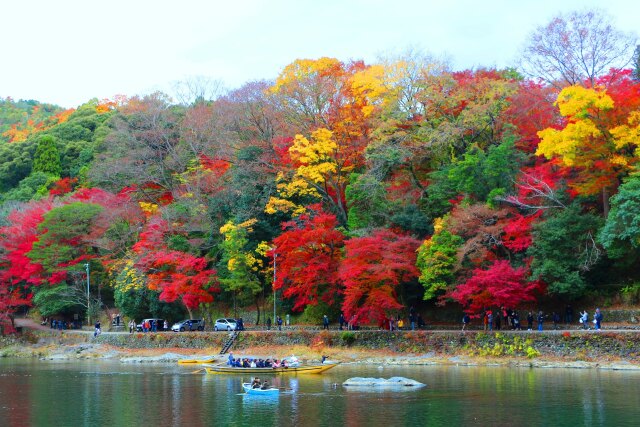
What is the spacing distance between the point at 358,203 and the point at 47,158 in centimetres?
5725

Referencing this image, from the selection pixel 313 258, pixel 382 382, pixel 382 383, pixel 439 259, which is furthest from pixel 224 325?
pixel 382 383

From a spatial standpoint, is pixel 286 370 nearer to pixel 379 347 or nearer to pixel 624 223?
pixel 379 347

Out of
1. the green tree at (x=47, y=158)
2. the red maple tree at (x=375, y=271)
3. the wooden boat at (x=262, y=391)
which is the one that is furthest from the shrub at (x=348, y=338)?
the green tree at (x=47, y=158)

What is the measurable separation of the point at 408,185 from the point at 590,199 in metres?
13.1

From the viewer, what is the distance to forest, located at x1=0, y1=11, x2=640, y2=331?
45.2 meters

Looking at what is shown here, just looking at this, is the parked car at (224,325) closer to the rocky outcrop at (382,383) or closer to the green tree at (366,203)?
the green tree at (366,203)

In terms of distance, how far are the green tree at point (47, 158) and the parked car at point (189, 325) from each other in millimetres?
44518

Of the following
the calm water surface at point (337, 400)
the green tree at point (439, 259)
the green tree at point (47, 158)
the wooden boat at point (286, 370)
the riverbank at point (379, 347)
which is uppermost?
the green tree at point (47, 158)

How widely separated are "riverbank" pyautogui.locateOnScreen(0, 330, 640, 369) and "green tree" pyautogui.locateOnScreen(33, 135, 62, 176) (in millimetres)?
36241

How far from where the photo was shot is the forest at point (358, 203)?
45219 mm

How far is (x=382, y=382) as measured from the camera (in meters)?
37.0

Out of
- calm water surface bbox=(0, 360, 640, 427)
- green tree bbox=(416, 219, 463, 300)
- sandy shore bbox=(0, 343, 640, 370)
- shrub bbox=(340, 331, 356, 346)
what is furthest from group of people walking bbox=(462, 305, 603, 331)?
shrub bbox=(340, 331, 356, 346)

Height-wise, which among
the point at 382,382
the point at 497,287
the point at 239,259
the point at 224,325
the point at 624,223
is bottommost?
the point at 382,382

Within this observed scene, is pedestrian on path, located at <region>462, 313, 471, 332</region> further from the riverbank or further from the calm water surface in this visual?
the calm water surface
